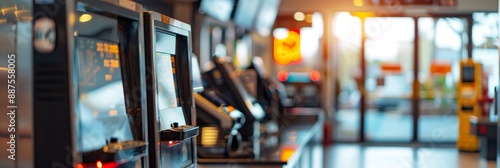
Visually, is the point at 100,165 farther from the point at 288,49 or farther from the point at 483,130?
the point at 288,49

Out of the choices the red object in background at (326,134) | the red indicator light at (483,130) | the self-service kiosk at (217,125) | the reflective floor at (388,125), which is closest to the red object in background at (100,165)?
the self-service kiosk at (217,125)

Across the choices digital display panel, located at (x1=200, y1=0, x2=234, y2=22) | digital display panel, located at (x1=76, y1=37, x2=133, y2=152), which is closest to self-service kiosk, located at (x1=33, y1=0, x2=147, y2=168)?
digital display panel, located at (x1=76, y1=37, x2=133, y2=152)

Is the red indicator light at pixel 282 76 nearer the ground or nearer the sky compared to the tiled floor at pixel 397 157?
nearer the sky

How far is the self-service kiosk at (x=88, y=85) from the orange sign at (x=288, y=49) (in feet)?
31.0

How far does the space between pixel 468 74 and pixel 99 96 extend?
10034mm

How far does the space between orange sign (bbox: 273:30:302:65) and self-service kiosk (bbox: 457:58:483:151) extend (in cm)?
263

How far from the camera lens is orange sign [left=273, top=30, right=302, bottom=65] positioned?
11.7 m

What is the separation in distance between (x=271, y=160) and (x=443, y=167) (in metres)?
5.42

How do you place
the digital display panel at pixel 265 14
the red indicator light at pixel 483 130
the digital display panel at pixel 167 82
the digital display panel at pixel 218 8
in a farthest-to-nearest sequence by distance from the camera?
1. the red indicator light at pixel 483 130
2. the digital display panel at pixel 265 14
3. the digital display panel at pixel 218 8
4. the digital display panel at pixel 167 82

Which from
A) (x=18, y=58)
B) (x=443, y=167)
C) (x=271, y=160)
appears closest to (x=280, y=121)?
(x=443, y=167)

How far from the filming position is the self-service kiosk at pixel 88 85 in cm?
179

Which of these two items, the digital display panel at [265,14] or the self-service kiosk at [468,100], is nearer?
the digital display panel at [265,14]

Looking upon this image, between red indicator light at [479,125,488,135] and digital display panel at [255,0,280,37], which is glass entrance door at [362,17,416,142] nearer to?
digital display panel at [255,0,280,37]

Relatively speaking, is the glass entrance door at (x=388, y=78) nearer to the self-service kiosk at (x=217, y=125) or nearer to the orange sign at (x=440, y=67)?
the orange sign at (x=440, y=67)
